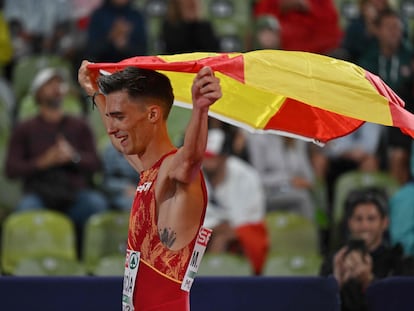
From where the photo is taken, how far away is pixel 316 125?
5.75 metres

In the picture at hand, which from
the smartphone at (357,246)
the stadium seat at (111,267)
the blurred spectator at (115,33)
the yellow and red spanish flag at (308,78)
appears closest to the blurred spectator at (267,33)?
the blurred spectator at (115,33)

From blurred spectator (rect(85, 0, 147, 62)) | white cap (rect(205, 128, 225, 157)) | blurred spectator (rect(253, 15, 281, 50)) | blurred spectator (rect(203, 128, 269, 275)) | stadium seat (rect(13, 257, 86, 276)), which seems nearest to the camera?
stadium seat (rect(13, 257, 86, 276))

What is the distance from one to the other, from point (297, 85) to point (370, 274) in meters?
2.36

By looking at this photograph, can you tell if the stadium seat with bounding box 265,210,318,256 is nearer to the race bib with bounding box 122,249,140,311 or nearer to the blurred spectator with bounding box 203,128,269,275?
the blurred spectator with bounding box 203,128,269,275

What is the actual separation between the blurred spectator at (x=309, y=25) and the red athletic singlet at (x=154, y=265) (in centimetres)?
713

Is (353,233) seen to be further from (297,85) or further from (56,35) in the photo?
(56,35)

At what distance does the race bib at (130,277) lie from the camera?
16.3 ft

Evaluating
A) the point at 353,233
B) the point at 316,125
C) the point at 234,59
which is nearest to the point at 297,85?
the point at 234,59

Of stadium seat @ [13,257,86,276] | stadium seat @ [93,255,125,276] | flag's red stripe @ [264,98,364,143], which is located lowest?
stadium seat @ [13,257,86,276]

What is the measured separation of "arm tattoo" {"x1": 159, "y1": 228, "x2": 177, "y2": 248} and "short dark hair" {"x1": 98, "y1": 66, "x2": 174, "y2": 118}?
20.0 inches

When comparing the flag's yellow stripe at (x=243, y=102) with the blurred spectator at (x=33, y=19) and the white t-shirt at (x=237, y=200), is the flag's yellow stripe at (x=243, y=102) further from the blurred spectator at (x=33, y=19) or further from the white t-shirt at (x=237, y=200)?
the blurred spectator at (x=33, y=19)

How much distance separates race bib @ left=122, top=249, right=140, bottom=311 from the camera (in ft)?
16.3

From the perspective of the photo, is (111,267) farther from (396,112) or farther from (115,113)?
(396,112)

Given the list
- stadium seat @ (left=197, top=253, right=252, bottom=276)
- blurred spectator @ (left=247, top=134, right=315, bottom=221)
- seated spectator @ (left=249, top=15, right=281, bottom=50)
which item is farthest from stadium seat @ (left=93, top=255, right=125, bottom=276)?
seated spectator @ (left=249, top=15, right=281, bottom=50)
